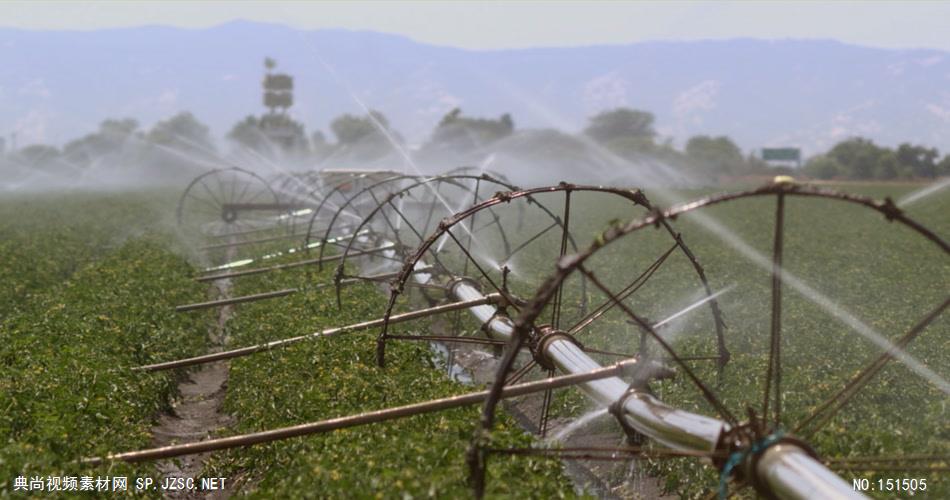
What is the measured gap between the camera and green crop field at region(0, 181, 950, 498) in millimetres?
6105

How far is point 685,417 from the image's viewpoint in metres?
5.55

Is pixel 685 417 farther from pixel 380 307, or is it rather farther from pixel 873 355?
pixel 380 307

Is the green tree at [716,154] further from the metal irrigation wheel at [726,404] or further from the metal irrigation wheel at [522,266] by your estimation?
the metal irrigation wheel at [726,404]

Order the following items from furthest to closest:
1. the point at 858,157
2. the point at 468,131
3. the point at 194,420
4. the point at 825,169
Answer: the point at 468,131 < the point at 825,169 < the point at 858,157 < the point at 194,420

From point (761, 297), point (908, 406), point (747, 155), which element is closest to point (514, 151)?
point (747, 155)

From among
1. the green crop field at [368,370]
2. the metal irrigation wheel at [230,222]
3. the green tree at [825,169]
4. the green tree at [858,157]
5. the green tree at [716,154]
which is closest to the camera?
the green crop field at [368,370]

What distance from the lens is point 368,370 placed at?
845 cm

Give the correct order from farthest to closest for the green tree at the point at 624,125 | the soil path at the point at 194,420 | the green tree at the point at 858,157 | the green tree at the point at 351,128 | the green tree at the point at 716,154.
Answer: the green tree at the point at 351,128 < the green tree at the point at 624,125 < the green tree at the point at 716,154 < the green tree at the point at 858,157 < the soil path at the point at 194,420

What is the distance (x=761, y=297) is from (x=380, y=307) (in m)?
6.01

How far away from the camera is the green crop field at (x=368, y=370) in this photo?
611 cm

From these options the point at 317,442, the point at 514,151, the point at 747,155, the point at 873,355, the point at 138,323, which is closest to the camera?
the point at 317,442

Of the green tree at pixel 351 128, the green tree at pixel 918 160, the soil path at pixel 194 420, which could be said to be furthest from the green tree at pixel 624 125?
the soil path at pixel 194 420

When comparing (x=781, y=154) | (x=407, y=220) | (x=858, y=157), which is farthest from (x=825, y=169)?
(x=407, y=220)

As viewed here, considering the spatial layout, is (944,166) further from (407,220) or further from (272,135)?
(272,135)
